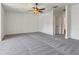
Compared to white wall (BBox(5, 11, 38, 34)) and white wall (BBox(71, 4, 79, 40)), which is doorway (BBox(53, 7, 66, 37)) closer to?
white wall (BBox(71, 4, 79, 40))

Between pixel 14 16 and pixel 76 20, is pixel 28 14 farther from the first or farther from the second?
pixel 76 20

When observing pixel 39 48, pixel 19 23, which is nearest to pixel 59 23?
pixel 19 23

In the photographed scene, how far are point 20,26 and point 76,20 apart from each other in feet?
22.7

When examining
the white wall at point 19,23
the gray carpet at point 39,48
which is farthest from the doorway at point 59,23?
the gray carpet at point 39,48

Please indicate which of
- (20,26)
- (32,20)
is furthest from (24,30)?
(32,20)

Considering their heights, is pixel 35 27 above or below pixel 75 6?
below

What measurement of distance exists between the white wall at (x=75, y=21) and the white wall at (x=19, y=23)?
6.39 meters

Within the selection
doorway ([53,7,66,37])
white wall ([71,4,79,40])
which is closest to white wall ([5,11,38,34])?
doorway ([53,7,66,37])

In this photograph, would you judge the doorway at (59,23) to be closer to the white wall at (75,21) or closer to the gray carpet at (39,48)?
the white wall at (75,21)

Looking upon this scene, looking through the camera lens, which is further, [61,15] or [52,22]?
[61,15]

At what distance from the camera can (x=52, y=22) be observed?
9.84m

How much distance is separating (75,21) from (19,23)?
22.3 feet

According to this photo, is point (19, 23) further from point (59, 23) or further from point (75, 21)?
point (75, 21)

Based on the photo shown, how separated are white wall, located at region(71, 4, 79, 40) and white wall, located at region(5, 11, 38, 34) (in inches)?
251
